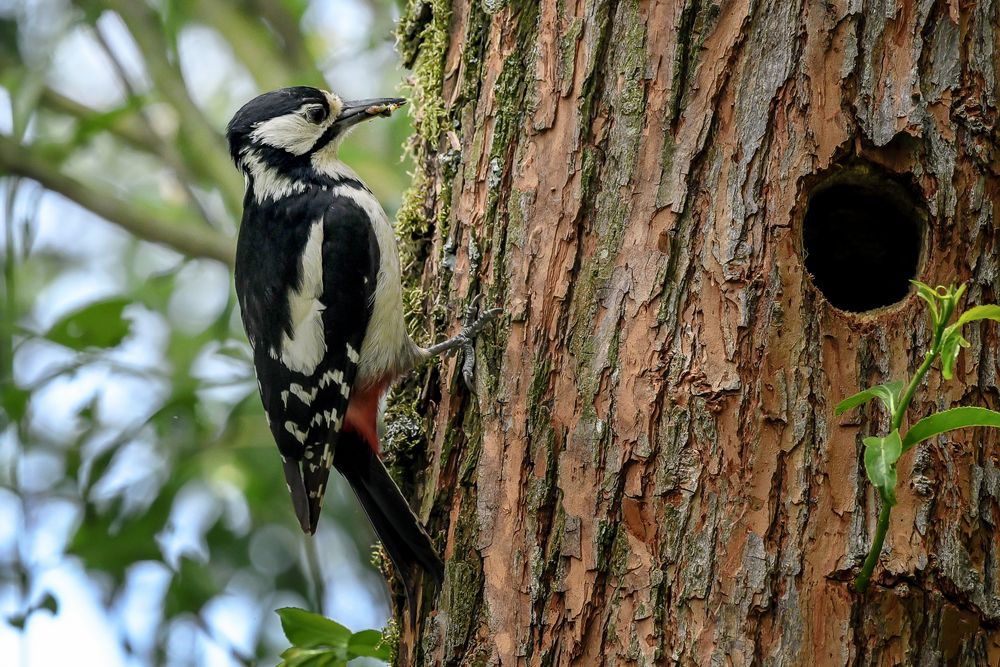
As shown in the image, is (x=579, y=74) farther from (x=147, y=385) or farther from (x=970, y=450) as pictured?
(x=147, y=385)

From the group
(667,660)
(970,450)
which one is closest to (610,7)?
(970,450)

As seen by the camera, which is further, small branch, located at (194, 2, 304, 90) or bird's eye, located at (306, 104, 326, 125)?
small branch, located at (194, 2, 304, 90)

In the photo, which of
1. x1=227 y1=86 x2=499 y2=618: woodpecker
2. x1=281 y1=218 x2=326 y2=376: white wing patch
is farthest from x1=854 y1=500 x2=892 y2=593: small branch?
x1=281 y1=218 x2=326 y2=376: white wing patch

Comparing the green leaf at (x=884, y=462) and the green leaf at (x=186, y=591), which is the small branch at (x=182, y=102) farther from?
the green leaf at (x=884, y=462)

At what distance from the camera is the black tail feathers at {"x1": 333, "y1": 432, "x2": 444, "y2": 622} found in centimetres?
250

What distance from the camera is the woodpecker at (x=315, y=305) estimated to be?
3043 millimetres

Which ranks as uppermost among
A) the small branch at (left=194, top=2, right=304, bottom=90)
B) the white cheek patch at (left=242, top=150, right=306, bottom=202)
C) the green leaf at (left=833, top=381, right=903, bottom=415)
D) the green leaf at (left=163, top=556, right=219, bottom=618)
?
the small branch at (left=194, top=2, right=304, bottom=90)

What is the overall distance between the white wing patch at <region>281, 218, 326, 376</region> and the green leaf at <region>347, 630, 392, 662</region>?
2.59 ft

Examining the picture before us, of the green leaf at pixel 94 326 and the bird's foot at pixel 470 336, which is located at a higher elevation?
the green leaf at pixel 94 326

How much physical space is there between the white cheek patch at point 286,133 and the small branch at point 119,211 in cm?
67

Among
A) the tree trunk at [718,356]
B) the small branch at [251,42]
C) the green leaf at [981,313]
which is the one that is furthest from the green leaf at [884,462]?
the small branch at [251,42]

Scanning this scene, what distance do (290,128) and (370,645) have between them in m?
1.76

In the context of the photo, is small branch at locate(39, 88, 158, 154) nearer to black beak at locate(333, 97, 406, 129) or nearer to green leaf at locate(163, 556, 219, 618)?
black beak at locate(333, 97, 406, 129)

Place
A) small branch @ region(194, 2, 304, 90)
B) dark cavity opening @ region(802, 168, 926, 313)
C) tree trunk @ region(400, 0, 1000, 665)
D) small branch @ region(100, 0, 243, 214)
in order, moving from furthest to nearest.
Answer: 1. small branch @ region(194, 2, 304, 90)
2. small branch @ region(100, 0, 243, 214)
3. dark cavity opening @ region(802, 168, 926, 313)
4. tree trunk @ region(400, 0, 1000, 665)
